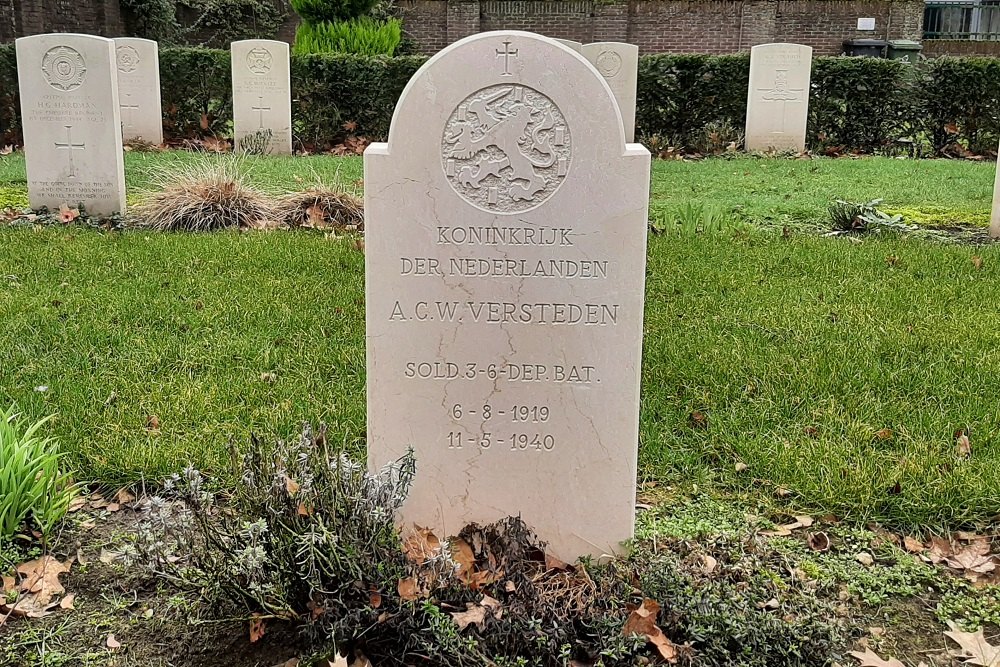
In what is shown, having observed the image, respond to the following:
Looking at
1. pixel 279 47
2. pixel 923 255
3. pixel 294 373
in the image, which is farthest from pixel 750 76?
pixel 294 373

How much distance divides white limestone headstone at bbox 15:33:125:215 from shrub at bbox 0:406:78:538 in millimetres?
5718

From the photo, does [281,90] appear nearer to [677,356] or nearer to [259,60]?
[259,60]

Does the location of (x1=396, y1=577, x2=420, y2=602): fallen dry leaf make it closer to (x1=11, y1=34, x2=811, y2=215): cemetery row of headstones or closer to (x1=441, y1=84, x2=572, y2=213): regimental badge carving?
(x1=441, y1=84, x2=572, y2=213): regimental badge carving

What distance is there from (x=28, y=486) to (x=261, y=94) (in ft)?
37.5

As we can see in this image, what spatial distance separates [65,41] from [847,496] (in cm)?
762

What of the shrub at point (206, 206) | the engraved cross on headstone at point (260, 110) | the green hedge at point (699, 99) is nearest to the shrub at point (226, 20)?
the green hedge at point (699, 99)

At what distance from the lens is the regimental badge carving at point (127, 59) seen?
13.3 metres

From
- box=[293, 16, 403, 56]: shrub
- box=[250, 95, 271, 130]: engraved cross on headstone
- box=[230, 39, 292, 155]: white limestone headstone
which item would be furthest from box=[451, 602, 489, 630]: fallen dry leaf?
box=[293, 16, 403, 56]: shrub

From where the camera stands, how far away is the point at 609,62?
13.3 metres

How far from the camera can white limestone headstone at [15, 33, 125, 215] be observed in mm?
8133

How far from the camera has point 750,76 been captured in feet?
46.2

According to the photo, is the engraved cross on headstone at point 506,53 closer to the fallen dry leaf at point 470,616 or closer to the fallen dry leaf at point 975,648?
the fallen dry leaf at point 470,616

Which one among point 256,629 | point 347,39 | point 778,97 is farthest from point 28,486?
point 347,39

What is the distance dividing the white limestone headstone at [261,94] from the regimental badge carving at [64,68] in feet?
17.5
